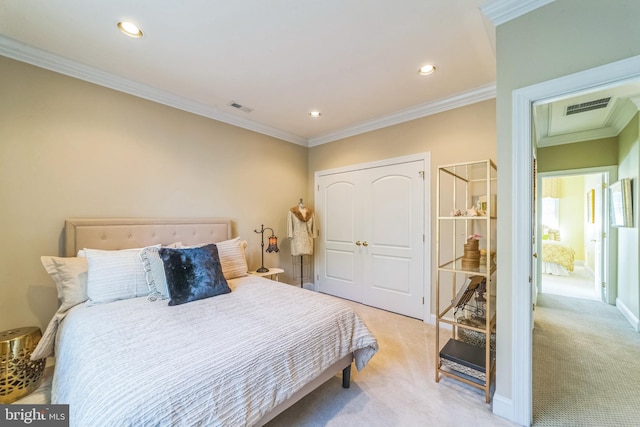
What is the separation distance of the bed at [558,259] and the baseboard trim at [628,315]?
2.27 m

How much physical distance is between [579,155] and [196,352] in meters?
5.32

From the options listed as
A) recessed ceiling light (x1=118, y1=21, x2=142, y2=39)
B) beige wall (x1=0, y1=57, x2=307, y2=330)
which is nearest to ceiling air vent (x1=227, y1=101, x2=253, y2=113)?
beige wall (x1=0, y1=57, x2=307, y2=330)

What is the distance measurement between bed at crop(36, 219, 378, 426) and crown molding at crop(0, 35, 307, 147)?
134 cm

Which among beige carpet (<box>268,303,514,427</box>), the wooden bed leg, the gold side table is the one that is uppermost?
the gold side table

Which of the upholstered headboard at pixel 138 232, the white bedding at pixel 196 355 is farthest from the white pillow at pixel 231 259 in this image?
the white bedding at pixel 196 355

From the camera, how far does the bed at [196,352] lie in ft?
3.20

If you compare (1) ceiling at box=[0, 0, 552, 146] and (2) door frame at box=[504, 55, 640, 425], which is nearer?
(2) door frame at box=[504, 55, 640, 425]

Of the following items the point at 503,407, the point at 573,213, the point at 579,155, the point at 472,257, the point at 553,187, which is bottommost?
the point at 503,407

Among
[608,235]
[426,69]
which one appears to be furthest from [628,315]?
[426,69]

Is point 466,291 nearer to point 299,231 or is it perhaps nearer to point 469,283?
point 469,283

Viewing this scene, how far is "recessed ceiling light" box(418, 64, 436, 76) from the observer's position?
224 cm

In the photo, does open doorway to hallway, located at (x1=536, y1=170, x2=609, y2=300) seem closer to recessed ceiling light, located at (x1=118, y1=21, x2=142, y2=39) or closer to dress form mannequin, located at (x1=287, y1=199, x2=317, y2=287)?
dress form mannequin, located at (x1=287, y1=199, x2=317, y2=287)

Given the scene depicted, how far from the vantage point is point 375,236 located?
3.57m

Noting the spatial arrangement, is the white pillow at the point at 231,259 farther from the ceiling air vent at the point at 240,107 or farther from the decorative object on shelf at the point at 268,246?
the ceiling air vent at the point at 240,107
